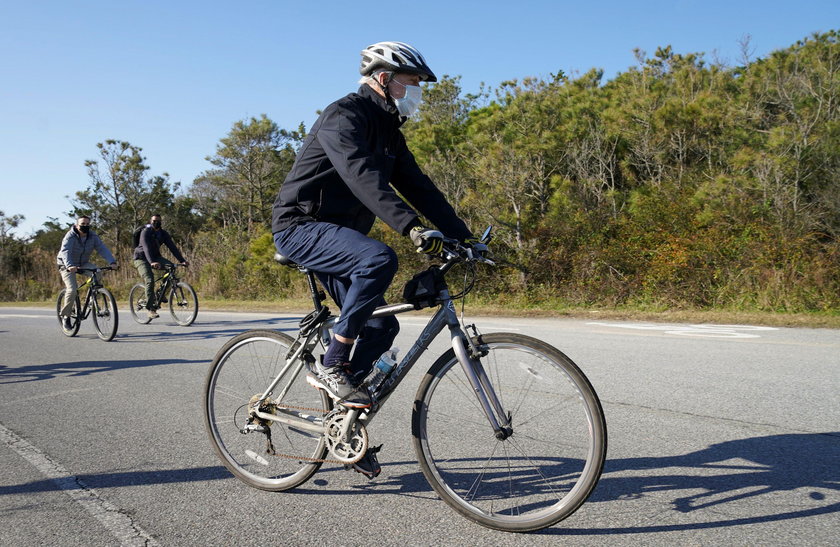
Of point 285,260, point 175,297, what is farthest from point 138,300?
point 285,260

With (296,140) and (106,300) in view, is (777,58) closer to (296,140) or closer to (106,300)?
(106,300)

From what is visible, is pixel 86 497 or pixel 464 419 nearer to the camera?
pixel 464 419

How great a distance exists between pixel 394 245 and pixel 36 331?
9434 mm

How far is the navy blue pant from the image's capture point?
313 centimetres

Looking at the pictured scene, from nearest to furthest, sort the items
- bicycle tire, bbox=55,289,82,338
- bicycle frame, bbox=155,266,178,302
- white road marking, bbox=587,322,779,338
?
white road marking, bbox=587,322,779,338
bicycle tire, bbox=55,289,82,338
bicycle frame, bbox=155,266,178,302

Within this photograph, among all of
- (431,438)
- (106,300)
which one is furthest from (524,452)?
(106,300)

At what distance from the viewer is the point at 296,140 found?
124ft

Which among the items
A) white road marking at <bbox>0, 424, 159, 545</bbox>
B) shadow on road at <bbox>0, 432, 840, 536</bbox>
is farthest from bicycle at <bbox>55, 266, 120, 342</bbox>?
shadow on road at <bbox>0, 432, 840, 536</bbox>

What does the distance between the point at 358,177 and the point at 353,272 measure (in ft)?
1.53

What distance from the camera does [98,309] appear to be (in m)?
11.4

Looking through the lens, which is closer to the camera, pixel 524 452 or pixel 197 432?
pixel 524 452

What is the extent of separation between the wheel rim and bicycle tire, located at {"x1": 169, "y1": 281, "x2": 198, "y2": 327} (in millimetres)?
11461

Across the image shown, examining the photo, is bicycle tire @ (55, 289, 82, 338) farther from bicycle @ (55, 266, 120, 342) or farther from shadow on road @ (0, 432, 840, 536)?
shadow on road @ (0, 432, 840, 536)

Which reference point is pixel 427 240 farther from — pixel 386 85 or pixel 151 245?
pixel 151 245
